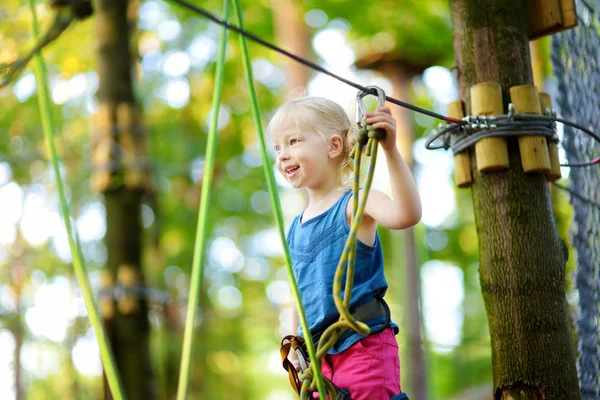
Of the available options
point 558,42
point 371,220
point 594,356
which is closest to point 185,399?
point 371,220

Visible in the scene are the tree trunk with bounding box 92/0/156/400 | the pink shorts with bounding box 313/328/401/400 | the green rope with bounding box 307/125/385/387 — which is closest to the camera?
the green rope with bounding box 307/125/385/387

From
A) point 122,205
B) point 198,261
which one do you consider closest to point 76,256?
point 198,261

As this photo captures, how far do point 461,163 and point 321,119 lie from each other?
0.43 metres

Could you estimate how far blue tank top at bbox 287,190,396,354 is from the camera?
6.00ft

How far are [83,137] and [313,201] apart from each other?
8687mm

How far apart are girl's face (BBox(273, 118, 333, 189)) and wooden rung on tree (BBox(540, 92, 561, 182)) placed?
0.61m

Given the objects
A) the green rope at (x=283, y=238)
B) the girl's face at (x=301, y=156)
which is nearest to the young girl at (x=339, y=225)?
the girl's face at (x=301, y=156)

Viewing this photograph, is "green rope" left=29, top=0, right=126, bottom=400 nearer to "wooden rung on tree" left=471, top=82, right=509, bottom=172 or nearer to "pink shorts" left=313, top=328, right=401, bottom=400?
"pink shorts" left=313, top=328, right=401, bottom=400

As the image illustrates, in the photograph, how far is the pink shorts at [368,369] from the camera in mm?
1749

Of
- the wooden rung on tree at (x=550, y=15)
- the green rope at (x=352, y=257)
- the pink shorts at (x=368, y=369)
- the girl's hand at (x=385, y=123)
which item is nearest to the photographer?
the green rope at (x=352, y=257)

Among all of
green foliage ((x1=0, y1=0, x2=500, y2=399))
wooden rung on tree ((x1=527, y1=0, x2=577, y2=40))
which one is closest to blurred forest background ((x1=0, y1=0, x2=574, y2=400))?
green foliage ((x1=0, y1=0, x2=500, y2=399))

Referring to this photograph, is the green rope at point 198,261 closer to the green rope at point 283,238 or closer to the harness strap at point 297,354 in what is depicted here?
the green rope at point 283,238

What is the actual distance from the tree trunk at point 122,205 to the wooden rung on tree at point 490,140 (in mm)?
3538

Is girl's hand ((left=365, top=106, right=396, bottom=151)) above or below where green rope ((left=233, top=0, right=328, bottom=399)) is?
above
